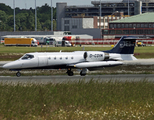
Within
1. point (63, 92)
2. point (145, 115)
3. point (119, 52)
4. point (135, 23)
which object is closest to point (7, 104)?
point (63, 92)

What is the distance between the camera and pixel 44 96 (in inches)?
687

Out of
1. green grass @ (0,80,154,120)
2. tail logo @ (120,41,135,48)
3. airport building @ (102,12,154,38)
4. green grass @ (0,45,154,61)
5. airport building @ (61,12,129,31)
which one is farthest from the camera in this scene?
airport building @ (61,12,129,31)

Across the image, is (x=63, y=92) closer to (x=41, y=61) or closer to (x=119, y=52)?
(x=41, y=61)

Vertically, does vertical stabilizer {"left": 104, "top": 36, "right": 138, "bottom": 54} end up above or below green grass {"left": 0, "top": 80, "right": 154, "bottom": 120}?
above

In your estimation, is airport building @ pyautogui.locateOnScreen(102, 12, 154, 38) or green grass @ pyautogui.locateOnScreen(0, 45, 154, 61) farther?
airport building @ pyautogui.locateOnScreen(102, 12, 154, 38)

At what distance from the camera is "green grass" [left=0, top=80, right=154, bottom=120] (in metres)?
14.5

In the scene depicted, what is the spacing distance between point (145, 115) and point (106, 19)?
182013 mm

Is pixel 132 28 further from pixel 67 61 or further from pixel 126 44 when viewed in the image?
pixel 67 61

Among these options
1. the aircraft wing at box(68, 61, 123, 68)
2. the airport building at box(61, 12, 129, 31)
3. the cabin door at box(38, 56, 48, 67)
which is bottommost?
the aircraft wing at box(68, 61, 123, 68)

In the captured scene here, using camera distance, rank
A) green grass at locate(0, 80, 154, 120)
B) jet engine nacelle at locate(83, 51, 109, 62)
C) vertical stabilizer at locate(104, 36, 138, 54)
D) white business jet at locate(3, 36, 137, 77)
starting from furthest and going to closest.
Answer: vertical stabilizer at locate(104, 36, 138, 54), jet engine nacelle at locate(83, 51, 109, 62), white business jet at locate(3, 36, 137, 77), green grass at locate(0, 80, 154, 120)

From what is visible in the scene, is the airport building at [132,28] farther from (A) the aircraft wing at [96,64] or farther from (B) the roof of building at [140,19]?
(A) the aircraft wing at [96,64]

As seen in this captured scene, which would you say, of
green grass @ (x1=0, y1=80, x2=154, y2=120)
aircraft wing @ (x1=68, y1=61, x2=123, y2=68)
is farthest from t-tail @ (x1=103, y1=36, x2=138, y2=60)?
green grass @ (x1=0, y1=80, x2=154, y2=120)

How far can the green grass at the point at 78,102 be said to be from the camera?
47.4ft

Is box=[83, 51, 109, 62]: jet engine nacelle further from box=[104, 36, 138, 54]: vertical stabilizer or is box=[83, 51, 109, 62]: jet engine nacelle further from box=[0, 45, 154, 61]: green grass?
box=[0, 45, 154, 61]: green grass
